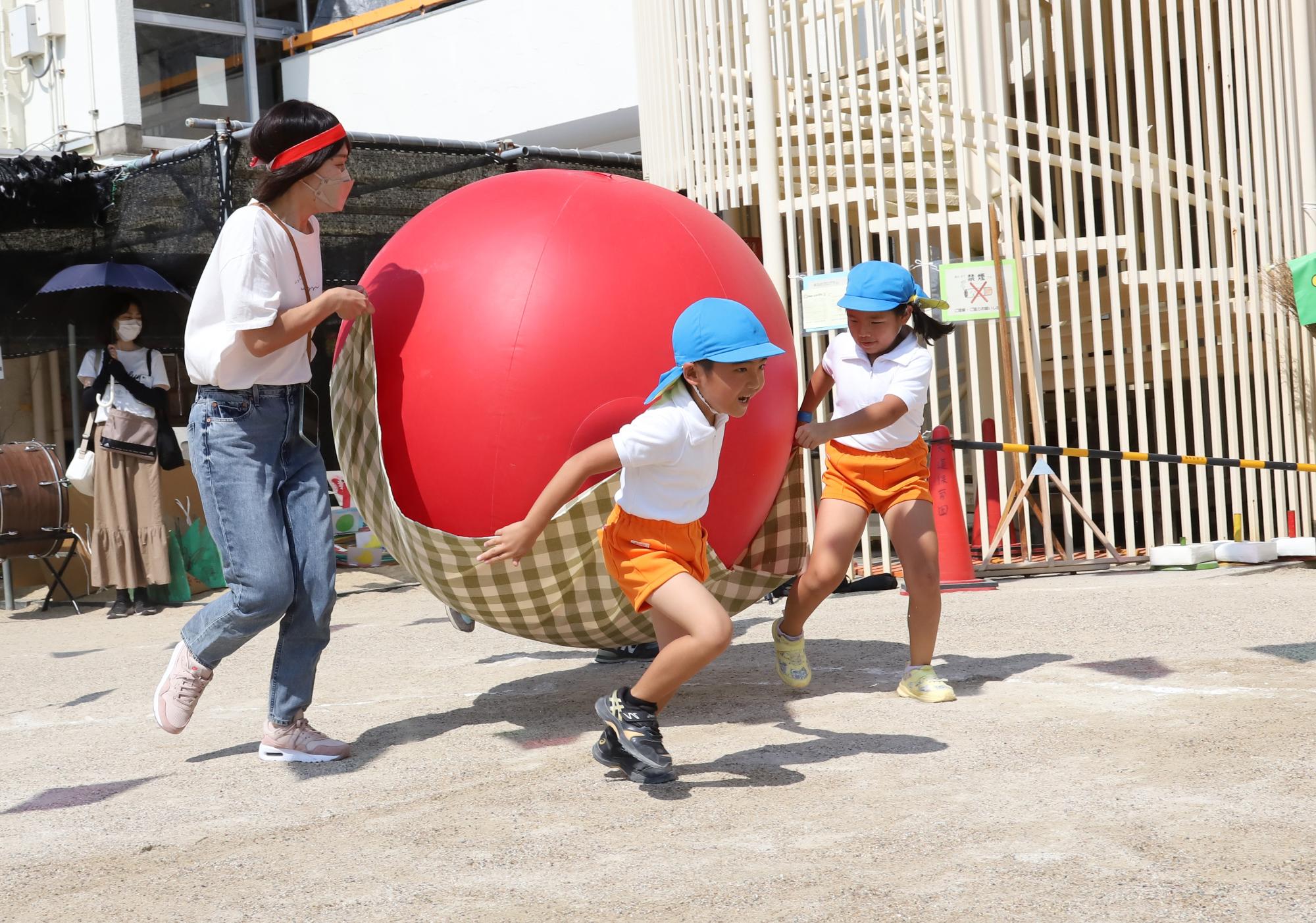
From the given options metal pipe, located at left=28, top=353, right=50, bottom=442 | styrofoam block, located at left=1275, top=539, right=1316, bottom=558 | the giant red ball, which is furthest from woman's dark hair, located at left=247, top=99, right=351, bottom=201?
metal pipe, located at left=28, top=353, right=50, bottom=442

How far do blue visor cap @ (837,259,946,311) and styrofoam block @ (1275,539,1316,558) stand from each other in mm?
4326

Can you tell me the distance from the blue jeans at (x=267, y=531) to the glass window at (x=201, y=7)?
40.6 feet

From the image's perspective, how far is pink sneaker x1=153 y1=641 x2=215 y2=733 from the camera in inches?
181

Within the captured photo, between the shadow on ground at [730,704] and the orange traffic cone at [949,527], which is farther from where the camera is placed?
the orange traffic cone at [949,527]

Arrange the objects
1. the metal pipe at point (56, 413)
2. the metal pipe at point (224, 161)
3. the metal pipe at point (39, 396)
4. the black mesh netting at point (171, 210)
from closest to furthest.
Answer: the metal pipe at point (224, 161)
the black mesh netting at point (171, 210)
the metal pipe at point (39, 396)
the metal pipe at point (56, 413)

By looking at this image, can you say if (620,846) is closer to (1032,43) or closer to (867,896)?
(867,896)

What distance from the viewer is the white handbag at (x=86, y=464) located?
933 centimetres

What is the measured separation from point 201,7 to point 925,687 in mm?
13670

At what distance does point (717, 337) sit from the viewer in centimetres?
406

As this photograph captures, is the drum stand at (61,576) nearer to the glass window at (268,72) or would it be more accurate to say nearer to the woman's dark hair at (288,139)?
the woman's dark hair at (288,139)

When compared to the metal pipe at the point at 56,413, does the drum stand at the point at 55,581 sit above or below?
below

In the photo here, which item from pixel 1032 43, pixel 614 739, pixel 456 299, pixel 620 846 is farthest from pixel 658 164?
pixel 620 846

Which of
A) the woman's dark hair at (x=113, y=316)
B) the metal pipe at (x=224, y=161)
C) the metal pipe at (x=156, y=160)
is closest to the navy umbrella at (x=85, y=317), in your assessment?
the woman's dark hair at (x=113, y=316)

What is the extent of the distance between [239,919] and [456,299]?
6.94 ft
